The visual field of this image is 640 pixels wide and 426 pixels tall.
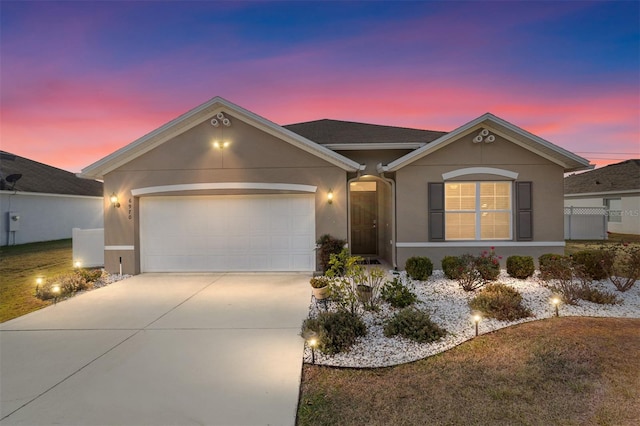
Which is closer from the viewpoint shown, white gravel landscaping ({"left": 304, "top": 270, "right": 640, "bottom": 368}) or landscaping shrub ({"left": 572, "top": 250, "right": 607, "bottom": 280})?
white gravel landscaping ({"left": 304, "top": 270, "right": 640, "bottom": 368})

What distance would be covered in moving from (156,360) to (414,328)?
372cm

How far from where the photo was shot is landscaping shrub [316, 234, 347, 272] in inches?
336

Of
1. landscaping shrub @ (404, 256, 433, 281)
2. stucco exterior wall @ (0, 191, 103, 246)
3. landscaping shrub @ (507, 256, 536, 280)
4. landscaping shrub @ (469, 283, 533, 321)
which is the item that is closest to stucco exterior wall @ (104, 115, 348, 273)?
landscaping shrub @ (404, 256, 433, 281)

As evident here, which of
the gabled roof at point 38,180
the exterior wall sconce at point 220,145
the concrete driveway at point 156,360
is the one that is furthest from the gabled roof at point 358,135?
the gabled roof at point 38,180

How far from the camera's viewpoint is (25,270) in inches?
400

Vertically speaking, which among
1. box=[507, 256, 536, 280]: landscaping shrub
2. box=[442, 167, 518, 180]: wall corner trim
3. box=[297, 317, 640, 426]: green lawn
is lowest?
box=[297, 317, 640, 426]: green lawn

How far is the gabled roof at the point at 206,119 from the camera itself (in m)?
8.59

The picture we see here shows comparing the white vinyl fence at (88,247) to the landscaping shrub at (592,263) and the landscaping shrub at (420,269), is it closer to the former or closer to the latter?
the landscaping shrub at (420,269)

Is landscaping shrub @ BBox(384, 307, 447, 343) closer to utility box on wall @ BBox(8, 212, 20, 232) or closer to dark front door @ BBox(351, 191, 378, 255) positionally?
dark front door @ BBox(351, 191, 378, 255)

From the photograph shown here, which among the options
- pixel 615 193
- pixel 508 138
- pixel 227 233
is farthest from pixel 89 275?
pixel 615 193

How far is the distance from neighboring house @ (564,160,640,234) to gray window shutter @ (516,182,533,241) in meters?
16.6

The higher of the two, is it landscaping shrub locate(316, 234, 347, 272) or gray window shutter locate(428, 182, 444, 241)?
gray window shutter locate(428, 182, 444, 241)

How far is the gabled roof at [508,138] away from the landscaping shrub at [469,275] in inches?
126

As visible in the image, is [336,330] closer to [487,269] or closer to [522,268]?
[487,269]
